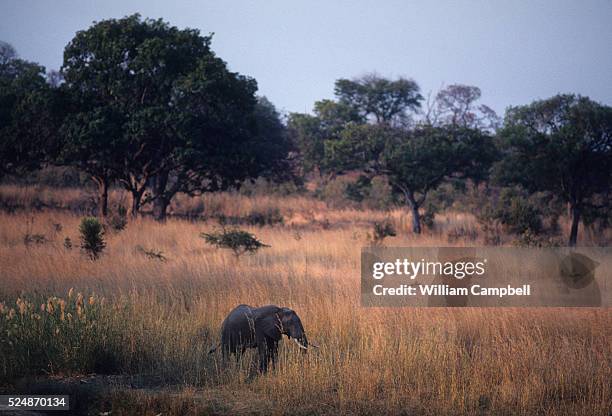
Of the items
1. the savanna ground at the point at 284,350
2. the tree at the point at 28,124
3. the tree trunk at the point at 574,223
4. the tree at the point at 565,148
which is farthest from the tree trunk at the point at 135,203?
the tree trunk at the point at 574,223

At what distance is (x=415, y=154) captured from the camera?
2317 centimetres

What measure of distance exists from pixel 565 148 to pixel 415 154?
18.2ft

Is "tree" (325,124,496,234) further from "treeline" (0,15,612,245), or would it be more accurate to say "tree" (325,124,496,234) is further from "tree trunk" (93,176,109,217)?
"tree trunk" (93,176,109,217)

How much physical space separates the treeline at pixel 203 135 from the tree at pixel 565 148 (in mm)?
41

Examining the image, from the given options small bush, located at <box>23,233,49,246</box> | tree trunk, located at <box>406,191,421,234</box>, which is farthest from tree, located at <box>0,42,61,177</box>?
tree trunk, located at <box>406,191,421,234</box>

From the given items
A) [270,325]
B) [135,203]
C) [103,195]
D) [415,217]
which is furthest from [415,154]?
[270,325]

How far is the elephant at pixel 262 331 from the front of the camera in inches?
263

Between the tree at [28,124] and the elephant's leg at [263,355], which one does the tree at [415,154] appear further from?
the elephant's leg at [263,355]

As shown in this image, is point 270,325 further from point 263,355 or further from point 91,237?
point 91,237

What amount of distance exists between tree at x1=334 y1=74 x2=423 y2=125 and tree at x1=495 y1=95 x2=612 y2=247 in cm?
2416

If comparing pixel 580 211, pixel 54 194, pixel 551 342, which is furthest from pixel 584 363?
pixel 54 194

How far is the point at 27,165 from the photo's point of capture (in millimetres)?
25234

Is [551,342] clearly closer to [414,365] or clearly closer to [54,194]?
[414,365]

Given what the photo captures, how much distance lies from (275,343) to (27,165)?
72.3 ft
